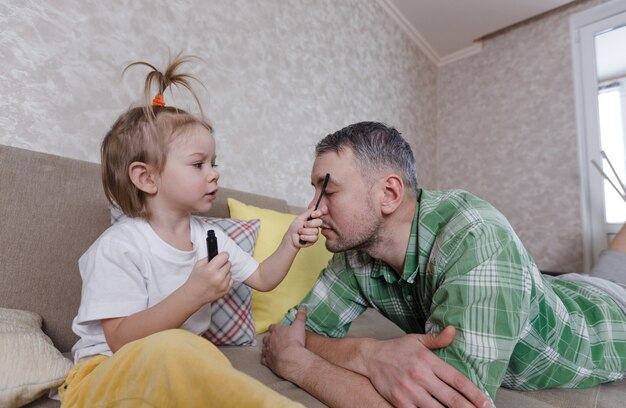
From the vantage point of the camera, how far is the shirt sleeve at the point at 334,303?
964mm

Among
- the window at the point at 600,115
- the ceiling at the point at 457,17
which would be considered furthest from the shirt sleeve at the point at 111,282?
the window at the point at 600,115

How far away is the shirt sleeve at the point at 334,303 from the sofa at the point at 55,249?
0.17 metres

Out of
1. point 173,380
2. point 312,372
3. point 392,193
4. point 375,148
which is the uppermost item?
point 375,148

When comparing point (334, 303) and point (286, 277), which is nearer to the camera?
point (334, 303)

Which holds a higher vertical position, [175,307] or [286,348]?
[175,307]

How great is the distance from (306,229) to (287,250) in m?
0.09

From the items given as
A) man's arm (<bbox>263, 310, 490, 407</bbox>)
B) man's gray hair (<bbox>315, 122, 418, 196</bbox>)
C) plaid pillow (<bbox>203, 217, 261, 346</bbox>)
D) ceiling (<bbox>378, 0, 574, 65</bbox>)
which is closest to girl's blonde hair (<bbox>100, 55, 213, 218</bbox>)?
plaid pillow (<bbox>203, 217, 261, 346</bbox>)

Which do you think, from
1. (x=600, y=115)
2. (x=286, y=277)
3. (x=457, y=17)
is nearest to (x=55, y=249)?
(x=286, y=277)

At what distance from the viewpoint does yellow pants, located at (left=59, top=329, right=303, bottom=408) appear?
16.3 inches

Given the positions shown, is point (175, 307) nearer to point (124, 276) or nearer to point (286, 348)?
point (124, 276)

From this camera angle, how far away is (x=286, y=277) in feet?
4.05

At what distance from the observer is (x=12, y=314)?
2.38 ft

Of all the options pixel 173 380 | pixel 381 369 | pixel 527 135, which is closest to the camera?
pixel 173 380

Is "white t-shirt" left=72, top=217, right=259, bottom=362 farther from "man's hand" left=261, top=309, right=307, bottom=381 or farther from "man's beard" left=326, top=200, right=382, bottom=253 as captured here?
"man's beard" left=326, top=200, right=382, bottom=253
